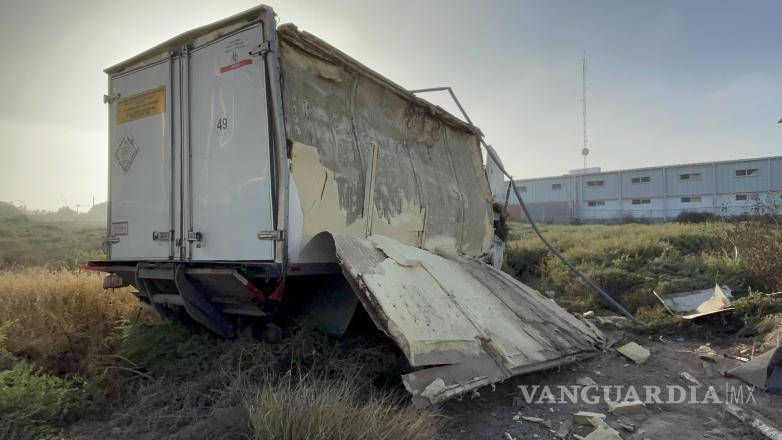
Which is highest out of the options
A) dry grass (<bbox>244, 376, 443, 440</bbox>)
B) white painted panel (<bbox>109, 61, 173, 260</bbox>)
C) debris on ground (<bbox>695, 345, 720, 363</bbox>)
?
white painted panel (<bbox>109, 61, 173, 260</bbox>)

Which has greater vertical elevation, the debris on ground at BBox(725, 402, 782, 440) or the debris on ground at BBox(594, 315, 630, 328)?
the debris on ground at BBox(594, 315, 630, 328)

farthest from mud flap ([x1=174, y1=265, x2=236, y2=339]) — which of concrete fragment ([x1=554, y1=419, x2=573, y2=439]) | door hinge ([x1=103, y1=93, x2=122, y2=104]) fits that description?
concrete fragment ([x1=554, y1=419, x2=573, y2=439])

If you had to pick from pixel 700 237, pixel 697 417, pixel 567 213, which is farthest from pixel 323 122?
pixel 567 213

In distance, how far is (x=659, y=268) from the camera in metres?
9.55

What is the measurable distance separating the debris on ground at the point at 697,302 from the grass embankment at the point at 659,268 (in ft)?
0.58

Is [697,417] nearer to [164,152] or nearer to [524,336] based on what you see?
[524,336]

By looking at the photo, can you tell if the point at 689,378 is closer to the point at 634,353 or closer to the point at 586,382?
the point at 634,353

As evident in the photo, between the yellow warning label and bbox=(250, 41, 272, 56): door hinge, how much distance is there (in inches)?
49.7

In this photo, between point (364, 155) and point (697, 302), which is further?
point (697, 302)

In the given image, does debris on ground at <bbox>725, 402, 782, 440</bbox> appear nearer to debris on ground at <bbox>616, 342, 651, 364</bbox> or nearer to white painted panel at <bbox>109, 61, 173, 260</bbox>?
debris on ground at <bbox>616, 342, 651, 364</bbox>

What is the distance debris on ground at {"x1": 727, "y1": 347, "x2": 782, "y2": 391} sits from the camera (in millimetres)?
4316

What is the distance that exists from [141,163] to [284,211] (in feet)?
6.42

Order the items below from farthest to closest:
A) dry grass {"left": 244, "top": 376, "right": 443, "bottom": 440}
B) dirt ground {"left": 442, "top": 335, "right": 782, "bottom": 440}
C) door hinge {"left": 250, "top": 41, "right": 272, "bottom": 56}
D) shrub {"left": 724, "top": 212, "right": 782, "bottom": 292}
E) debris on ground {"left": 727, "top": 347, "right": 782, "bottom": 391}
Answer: shrub {"left": 724, "top": 212, "right": 782, "bottom": 292}, debris on ground {"left": 727, "top": 347, "right": 782, "bottom": 391}, door hinge {"left": 250, "top": 41, "right": 272, "bottom": 56}, dirt ground {"left": 442, "top": 335, "right": 782, "bottom": 440}, dry grass {"left": 244, "top": 376, "right": 443, "bottom": 440}

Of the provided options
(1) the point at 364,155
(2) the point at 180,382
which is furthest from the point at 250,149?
(2) the point at 180,382
